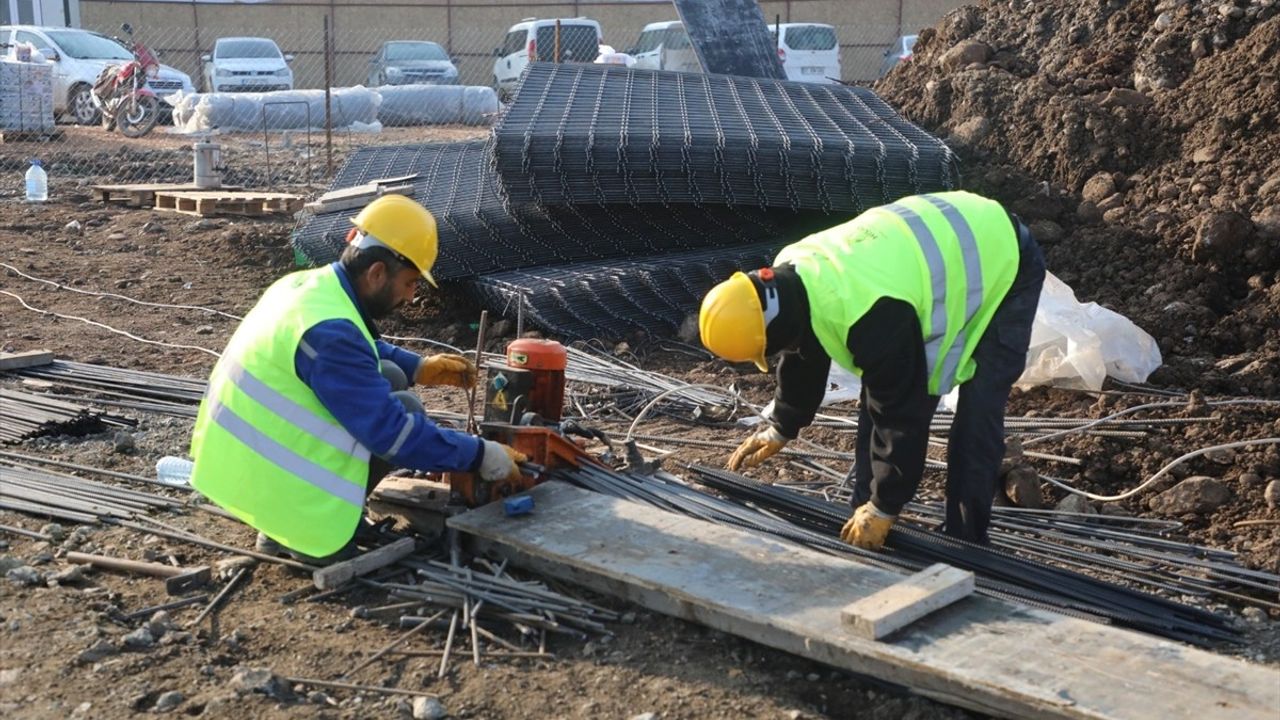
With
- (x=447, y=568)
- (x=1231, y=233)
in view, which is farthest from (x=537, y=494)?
(x=1231, y=233)

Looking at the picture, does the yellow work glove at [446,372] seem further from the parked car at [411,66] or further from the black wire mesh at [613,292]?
the parked car at [411,66]

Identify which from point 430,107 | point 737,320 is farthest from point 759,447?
point 430,107

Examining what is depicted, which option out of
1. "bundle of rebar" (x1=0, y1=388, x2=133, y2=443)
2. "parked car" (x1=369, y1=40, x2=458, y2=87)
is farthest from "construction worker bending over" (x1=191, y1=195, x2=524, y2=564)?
"parked car" (x1=369, y1=40, x2=458, y2=87)

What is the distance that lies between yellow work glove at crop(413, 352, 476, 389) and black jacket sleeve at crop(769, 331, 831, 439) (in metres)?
1.14

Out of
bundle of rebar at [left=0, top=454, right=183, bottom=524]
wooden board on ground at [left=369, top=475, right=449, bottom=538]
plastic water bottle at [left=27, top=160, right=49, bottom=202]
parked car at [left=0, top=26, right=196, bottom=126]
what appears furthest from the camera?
parked car at [left=0, top=26, right=196, bottom=126]

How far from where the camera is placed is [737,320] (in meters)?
4.09

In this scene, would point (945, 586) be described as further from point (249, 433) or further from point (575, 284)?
point (575, 284)

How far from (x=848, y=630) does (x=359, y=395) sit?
1.67 m

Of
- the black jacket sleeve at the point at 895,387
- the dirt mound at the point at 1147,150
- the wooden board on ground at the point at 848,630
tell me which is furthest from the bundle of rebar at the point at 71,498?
→ the dirt mound at the point at 1147,150

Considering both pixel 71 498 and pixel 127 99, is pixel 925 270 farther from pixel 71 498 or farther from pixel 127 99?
pixel 127 99

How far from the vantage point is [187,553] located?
190 inches

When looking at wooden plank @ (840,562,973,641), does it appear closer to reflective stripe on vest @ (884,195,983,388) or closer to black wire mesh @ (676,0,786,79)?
reflective stripe on vest @ (884,195,983,388)

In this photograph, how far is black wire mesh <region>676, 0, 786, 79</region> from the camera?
10.8m

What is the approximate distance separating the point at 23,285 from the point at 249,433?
6.27 meters
